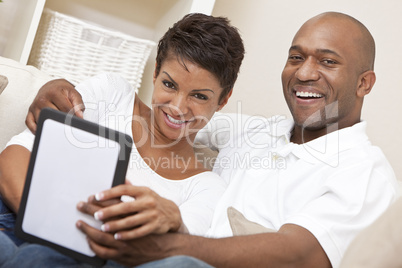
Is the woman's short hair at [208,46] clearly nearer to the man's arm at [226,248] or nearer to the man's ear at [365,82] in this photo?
the man's ear at [365,82]

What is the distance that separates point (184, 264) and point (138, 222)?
119mm

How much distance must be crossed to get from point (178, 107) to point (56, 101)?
12.6 inches

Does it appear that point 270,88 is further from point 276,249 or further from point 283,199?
point 276,249

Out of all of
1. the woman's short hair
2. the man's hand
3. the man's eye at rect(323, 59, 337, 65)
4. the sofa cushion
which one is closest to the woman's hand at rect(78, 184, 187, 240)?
the man's hand

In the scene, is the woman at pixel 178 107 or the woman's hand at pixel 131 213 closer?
the woman's hand at pixel 131 213

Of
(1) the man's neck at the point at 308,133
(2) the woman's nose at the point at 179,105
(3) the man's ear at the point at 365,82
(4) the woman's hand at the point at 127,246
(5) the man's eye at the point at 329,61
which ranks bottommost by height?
(4) the woman's hand at the point at 127,246

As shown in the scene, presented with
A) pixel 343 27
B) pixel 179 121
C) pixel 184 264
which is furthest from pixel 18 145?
pixel 343 27

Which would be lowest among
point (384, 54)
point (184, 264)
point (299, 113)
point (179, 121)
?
point (184, 264)

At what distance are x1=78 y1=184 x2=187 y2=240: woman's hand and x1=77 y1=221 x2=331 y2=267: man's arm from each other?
0.08 ft

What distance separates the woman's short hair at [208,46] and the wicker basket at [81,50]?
677mm

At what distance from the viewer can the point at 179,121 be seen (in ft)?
4.69

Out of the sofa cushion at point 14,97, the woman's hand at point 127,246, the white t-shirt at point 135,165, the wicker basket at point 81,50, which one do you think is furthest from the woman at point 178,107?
the wicker basket at point 81,50

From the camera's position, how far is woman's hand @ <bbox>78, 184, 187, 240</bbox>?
0.88 m

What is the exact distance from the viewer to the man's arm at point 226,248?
3.00 feet
